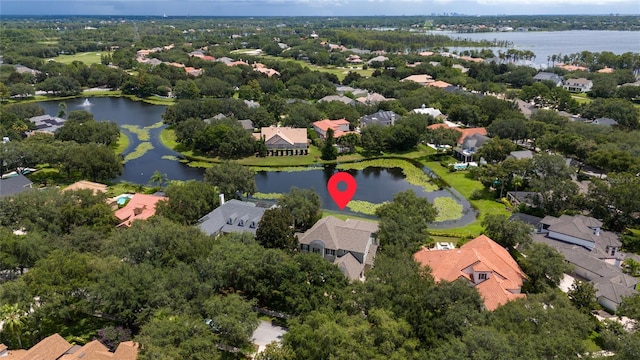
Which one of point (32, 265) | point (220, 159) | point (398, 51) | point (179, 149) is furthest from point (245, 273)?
point (398, 51)

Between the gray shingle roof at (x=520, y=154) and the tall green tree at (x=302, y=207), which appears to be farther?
the gray shingle roof at (x=520, y=154)

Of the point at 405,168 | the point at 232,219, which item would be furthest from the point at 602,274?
the point at 405,168

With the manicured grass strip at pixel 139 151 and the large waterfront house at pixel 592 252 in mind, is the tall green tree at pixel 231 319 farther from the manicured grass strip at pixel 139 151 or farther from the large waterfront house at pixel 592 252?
the manicured grass strip at pixel 139 151

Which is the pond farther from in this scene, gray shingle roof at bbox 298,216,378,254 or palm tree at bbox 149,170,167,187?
gray shingle roof at bbox 298,216,378,254

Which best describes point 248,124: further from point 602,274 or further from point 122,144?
point 602,274

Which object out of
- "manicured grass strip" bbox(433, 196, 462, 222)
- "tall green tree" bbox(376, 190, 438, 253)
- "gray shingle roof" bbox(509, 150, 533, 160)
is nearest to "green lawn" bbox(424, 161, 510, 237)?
"manicured grass strip" bbox(433, 196, 462, 222)

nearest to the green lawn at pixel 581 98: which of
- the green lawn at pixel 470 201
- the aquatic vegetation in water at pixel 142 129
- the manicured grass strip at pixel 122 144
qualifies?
the green lawn at pixel 470 201
